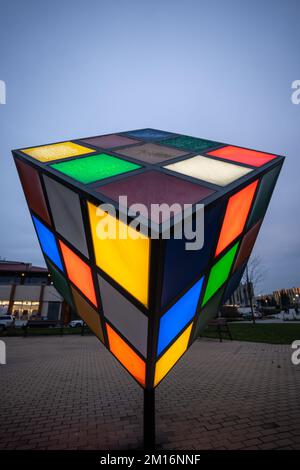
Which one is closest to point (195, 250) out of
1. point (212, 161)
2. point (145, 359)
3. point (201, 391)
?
point (145, 359)

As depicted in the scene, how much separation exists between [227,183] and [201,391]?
188 inches

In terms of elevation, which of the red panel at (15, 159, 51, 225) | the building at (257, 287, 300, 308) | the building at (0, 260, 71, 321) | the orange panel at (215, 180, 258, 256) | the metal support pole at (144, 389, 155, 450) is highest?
the red panel at (15, 159, 51, 225)

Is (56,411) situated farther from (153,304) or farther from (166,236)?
(166,236)

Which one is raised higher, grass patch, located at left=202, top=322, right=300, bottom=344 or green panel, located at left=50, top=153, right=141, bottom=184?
green panel, located at left=50, top=153, right=141, bottom=184

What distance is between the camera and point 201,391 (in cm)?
557

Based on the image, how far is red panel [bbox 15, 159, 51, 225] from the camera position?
10.7ft

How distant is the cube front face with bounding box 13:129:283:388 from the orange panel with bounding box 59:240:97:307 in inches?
1.0

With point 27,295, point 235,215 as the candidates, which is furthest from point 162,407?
point 27,295

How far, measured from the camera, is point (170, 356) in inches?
133

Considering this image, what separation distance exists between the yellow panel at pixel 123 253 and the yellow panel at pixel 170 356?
117 cm

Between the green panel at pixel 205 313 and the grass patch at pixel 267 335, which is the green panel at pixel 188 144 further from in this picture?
the grass patch at pixel 267 335

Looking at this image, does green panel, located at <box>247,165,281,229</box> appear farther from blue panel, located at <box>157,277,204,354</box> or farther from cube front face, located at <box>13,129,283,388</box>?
blue panel, located at <box>157,277,204,354</box>

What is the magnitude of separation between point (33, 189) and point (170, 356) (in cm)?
286

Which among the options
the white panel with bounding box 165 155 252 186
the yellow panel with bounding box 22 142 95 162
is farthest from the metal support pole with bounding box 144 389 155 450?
the yellow panel with bounding box 22 142 95 162
